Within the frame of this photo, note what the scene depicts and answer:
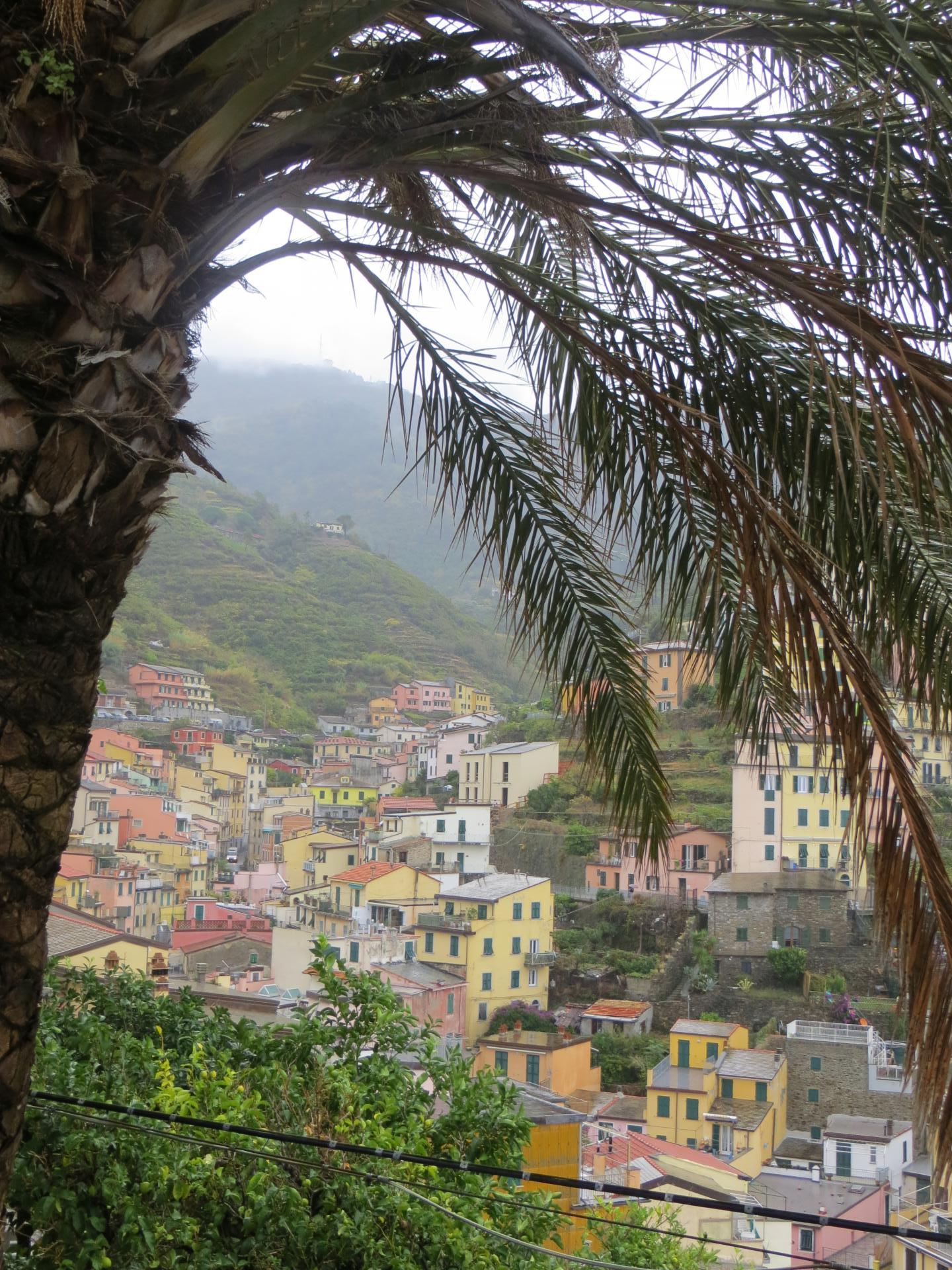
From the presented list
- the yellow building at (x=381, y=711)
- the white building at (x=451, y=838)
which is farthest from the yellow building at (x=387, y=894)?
the yellow building at (x=381, y=711)

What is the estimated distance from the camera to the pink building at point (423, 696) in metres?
25.7

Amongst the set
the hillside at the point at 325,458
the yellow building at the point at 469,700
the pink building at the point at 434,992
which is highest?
the hillside at the point at 325,458

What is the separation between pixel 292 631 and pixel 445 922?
51.2ft

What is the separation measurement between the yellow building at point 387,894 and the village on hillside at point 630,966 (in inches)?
1.4

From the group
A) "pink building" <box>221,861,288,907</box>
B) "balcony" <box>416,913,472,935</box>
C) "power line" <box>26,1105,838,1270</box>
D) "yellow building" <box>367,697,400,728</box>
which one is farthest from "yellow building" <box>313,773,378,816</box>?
"power line" <box>26,1105,838,1270</box>

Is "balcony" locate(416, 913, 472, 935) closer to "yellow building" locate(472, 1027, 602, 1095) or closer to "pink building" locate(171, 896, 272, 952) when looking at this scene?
"yellow building" locate(472, 1027, 602, 1095)

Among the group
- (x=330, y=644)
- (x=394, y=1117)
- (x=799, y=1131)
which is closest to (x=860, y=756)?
(x=394, y=1117)

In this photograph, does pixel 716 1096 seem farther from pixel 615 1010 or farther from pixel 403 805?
pixel 403 805

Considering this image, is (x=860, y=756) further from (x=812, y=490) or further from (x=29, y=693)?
(x=29, y=693)

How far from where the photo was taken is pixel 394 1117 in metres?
4.27

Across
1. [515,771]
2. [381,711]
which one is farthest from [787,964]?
[381,711]

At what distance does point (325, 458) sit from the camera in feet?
180

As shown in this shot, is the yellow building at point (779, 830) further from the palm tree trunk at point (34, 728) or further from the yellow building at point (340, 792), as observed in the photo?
the yellow building at point (340, 792)

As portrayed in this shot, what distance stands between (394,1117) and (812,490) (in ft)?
9.59
